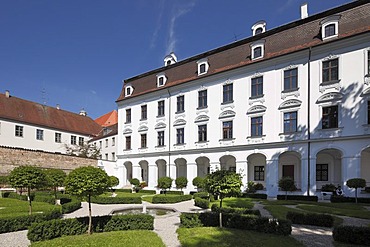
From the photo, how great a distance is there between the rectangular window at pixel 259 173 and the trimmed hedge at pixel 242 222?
51.7 feet

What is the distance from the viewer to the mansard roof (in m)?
19.3

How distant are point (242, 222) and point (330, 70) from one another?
1549cm

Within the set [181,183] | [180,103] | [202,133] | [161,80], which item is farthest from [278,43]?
[181,183]

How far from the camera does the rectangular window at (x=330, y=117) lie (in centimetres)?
1967

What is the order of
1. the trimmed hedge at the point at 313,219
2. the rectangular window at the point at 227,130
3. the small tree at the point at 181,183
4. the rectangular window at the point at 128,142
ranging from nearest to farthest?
the trimmed hedge at the point at 313,219 → the rectangular window at the point at 227,130 → the small tree at the point at 181,183 → the rectangular window at the point at 128,142

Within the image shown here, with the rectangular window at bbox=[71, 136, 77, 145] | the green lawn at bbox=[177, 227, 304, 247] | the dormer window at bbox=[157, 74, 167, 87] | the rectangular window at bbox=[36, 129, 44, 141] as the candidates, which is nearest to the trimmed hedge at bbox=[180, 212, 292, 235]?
the green lawn at bbox=[177, 227, 304, 247]

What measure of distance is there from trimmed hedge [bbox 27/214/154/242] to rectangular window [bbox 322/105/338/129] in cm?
1586

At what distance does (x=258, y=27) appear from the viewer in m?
25.8

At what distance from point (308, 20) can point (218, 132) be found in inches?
480

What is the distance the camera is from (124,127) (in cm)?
3422

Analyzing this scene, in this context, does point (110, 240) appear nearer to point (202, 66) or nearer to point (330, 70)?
point (330, 70)

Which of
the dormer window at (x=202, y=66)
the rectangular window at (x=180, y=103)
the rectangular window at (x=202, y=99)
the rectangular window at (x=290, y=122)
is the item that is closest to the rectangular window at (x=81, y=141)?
the rectangular window at (x=180, y=103)

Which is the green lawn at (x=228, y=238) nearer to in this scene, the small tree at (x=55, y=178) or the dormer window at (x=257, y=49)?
the small tree at (x=55, y=178)

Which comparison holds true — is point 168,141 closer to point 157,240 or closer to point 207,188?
point 207,188
